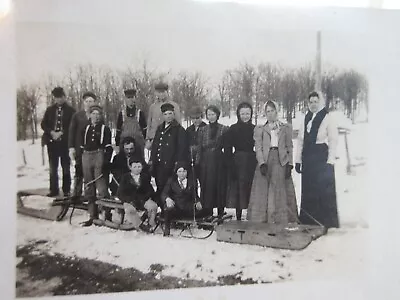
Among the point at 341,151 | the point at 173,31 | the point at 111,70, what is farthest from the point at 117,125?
the point at 341,151

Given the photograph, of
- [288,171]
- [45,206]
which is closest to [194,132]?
[288,171]

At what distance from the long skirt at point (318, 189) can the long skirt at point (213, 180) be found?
0.55 feet

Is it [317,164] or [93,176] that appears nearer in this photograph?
[93,176]

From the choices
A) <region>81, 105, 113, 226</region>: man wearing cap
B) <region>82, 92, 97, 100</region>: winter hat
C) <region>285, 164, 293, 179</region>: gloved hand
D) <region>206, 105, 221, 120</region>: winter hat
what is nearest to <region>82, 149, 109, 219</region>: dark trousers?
<region>81, 105, 113, 226</region>: man wearing cap

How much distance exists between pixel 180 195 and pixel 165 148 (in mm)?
96

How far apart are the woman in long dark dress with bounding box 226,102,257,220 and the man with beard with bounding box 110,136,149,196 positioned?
188mm

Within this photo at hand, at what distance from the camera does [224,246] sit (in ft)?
3.31

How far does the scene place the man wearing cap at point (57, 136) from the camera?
93cm

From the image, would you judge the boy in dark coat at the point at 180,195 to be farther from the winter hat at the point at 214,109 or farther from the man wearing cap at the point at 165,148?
the winter hat at the point at 214,109

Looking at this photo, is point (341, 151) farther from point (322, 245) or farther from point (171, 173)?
point (171, 173)

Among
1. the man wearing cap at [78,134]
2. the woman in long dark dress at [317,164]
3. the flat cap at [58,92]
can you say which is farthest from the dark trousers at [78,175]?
the woman in long dark dress at [317,164]

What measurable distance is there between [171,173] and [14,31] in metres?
0.38

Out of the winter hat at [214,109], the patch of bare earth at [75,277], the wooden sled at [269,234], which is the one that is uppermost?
the winter hat at [214,109]

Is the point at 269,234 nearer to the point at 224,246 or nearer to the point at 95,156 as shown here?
the point at 224,246
